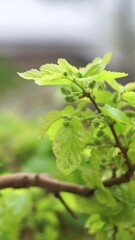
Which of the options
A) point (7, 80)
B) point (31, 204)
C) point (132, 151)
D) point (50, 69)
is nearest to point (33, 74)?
point (50, 69)

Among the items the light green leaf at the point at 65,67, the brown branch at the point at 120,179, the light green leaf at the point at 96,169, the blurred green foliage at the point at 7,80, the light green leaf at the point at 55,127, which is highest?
the blurred green foliage at the point at 7,80

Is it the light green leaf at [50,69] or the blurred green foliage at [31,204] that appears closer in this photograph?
the light green leaf at [50,69]

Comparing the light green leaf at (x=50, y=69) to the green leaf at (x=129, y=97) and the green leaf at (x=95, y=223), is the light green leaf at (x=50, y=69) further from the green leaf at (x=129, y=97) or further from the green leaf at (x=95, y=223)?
the green leaf at (x=95, y=223)

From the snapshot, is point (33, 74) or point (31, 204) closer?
point (33, 74)

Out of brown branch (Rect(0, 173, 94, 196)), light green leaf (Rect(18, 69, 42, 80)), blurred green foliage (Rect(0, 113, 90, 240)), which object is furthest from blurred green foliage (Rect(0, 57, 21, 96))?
light green leaf (Rect(18, 69, 42, 80))

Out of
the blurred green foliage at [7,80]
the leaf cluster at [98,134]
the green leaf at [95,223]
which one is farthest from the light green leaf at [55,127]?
the blurred green foliage at [7,80]

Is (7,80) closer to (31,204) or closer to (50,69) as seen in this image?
(31,204)

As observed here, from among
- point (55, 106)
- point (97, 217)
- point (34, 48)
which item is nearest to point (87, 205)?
point (97, 217)
